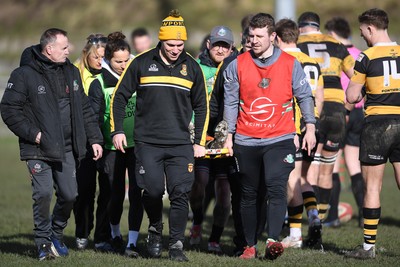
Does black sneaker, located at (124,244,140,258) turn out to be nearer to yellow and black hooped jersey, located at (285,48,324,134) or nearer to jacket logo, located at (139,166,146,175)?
jacket logo, located at (139,166,146,175)

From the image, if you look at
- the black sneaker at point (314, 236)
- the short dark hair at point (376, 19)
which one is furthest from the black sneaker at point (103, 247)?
the short dark hair at point (376, 19)

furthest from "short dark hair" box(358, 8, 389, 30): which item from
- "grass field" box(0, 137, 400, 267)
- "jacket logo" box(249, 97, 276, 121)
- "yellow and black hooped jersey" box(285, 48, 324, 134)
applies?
"grass field" box(0, 137, 400, 267)

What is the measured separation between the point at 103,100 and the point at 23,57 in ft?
3.84

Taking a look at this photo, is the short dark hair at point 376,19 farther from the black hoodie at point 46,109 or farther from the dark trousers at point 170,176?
the black hoodie at point 46,109

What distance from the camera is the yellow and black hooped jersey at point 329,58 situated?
11.2 meters

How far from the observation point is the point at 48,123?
897 centimetres

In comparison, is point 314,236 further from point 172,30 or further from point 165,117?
point 172,30

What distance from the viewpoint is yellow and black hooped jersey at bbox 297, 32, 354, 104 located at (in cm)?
1122

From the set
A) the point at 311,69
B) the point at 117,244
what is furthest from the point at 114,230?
the point at 311,69

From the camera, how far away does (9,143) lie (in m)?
28.6

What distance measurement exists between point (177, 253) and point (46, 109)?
6.40ft

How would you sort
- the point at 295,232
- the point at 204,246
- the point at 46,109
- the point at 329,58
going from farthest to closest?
the point at 329,58, the point at 204,246, the point at 295,232, the point at 46,109

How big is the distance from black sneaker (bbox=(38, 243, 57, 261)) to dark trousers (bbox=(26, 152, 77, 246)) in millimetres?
43

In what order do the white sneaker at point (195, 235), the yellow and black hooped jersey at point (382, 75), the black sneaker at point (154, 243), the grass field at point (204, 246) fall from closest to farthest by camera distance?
1. the grass field at point (204, 246)
2. the yellow and black hooped jersey at point (382, 75)
3. the black sneaker at point (154, 243)
4. the white sneaker at point (195, 235)
